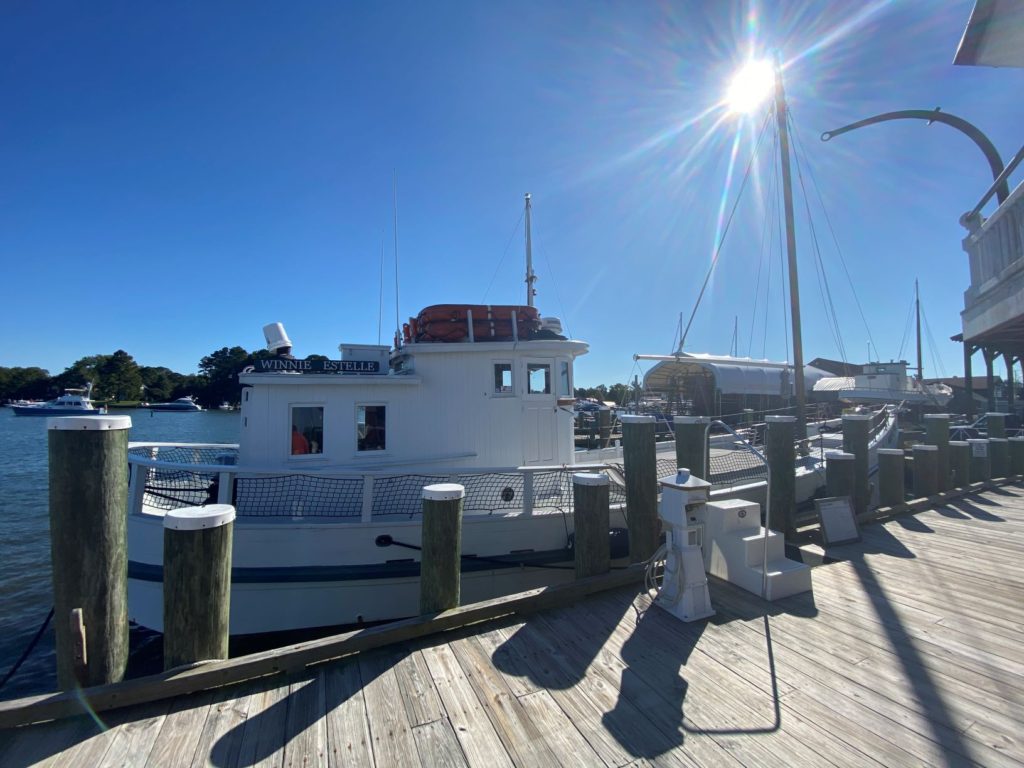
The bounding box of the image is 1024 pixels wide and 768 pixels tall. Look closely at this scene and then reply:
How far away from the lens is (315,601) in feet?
19.2

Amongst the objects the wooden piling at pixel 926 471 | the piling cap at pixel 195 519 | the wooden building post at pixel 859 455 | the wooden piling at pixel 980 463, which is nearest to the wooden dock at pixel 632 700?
the piling cap at pixel 195 519

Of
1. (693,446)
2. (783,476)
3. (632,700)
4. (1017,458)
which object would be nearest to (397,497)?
(693,446)

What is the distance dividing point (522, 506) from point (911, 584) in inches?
165

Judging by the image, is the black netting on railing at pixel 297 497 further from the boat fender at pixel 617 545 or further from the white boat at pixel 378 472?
the boat fender at pixel 617 545

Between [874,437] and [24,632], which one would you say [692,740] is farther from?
[874,437]

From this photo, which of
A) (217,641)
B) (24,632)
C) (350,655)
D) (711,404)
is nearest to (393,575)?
(350,655)

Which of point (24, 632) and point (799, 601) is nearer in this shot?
point (799, 601)

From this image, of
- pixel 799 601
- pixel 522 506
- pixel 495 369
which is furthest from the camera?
pixel 495 369

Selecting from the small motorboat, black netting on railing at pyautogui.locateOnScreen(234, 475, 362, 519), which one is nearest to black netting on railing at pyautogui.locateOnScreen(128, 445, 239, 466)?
black netting on railing at pyautogui.locateOnScreen(234, 475, 362, 519)

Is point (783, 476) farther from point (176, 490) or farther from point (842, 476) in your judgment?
point (176, 490)

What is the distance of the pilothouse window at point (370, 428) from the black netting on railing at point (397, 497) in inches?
42.8

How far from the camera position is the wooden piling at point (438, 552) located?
11.9 ft

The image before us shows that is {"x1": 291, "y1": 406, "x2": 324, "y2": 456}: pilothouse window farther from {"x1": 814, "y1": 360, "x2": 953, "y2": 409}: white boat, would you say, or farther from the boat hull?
{"x1": 814, "y1": 360, "x2": 953, "y2": 409}: white boat

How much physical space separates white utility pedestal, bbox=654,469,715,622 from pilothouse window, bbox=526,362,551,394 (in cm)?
448
